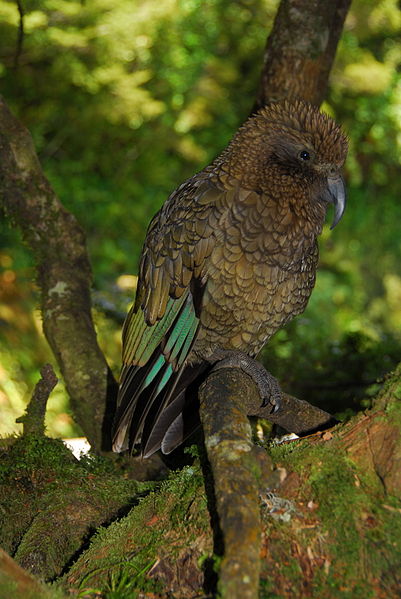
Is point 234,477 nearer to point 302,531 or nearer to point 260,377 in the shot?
point 302,531

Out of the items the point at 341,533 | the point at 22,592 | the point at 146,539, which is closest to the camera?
the point at 22,592

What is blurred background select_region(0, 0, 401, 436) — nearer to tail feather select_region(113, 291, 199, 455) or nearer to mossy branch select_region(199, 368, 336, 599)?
tail feather select_region(113, 291, 199, 455)

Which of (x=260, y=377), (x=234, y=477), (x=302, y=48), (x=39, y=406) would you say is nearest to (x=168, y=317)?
(x=260, y=377)

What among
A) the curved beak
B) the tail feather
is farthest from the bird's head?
the tail feather

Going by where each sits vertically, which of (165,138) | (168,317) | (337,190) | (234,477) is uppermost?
(337,190)

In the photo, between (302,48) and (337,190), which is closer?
(337,190)

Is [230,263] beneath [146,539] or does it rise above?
above

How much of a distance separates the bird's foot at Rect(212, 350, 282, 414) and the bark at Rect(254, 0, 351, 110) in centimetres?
170

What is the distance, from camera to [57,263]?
3.54 metres

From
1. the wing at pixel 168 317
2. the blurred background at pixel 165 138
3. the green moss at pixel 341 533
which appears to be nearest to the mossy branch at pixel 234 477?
the green moss at pixel 341 533

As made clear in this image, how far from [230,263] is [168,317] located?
15.1 inches

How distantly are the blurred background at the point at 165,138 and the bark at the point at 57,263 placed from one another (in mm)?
1045

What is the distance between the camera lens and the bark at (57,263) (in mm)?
3330

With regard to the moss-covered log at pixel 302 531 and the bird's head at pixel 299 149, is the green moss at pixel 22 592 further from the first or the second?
the bird's head at pixel 299 149
